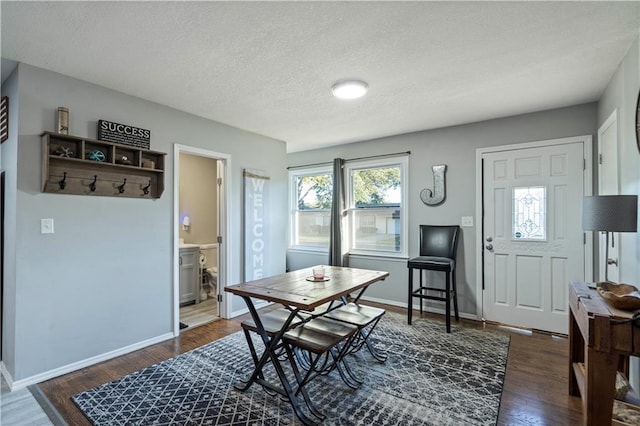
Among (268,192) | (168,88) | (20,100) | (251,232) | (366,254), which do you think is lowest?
(366,254)

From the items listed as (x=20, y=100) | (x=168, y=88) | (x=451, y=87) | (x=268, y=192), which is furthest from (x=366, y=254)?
(x=20, y=100)

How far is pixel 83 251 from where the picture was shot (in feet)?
8.67

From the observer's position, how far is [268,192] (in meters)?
4.48

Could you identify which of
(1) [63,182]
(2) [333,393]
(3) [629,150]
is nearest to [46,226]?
(1) [63,182]

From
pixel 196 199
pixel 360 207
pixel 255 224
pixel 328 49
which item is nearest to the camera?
pixel 328 49

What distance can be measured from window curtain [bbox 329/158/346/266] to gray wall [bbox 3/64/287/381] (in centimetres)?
215

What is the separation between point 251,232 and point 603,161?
389 cm

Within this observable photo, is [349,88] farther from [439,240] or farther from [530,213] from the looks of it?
[530,213]

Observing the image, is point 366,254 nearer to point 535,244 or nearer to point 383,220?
point 383,220

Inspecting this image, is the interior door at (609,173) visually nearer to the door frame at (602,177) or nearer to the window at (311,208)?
the door frame at (602,177)

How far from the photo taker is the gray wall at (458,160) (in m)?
3.39

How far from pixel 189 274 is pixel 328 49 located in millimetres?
3658

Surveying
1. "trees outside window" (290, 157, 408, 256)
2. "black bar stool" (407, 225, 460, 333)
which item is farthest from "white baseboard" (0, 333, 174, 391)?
"trees outside window" (290, 157, 408, 256)

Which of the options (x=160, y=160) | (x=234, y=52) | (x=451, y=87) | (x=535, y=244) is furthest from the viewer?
(x=535, y=244)
